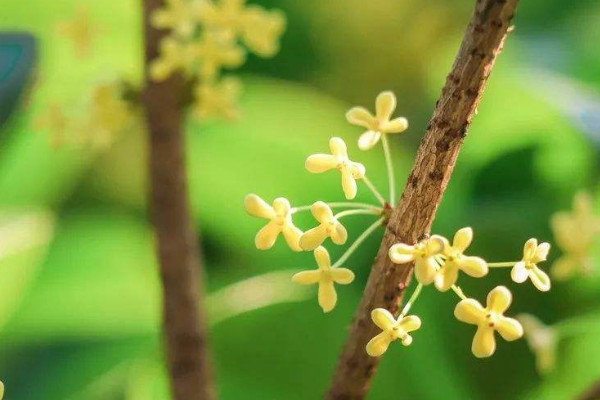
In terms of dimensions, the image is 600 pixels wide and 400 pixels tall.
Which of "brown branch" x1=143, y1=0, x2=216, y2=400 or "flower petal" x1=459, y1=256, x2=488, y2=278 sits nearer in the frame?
"flower petal" x1=459, y1=256, x2=488, y2=278

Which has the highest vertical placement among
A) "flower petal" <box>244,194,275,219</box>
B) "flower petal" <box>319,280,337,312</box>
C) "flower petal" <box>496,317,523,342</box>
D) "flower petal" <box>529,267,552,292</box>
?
"flower petal" <box>529,267,552,292</box>

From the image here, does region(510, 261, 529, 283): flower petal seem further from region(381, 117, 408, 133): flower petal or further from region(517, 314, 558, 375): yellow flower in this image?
region(517, 314, 558, 375): yellow flower

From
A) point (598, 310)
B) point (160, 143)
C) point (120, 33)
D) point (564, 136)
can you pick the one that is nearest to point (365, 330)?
point (160, 143)

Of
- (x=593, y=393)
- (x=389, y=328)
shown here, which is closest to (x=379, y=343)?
(x=389, y=328)

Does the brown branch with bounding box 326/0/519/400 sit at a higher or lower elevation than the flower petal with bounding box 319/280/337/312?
higher

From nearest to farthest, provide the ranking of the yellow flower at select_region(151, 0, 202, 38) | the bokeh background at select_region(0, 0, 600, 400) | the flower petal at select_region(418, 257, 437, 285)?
the flower petal at select_region(418, 257, 437, 285), the yellow flower at select_region(151, 0, 202, 38), the bokeh background at select_region(0, 0, 600, 400)

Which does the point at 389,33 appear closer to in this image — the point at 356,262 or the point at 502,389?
the point at 356,262

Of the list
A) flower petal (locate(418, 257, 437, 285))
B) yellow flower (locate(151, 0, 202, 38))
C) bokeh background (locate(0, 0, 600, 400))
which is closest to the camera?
flower petal (locate(418, 257, 437, 285))

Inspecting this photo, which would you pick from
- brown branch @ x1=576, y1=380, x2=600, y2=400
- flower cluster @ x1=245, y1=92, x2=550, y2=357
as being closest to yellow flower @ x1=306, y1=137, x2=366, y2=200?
flower cluster @ x1=245, y1=92, x2=550, y2=357
